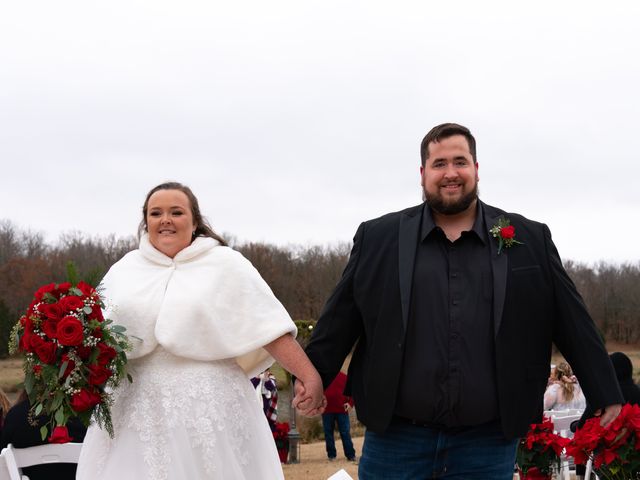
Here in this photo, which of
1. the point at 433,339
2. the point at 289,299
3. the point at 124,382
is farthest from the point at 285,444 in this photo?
the point at 289,299

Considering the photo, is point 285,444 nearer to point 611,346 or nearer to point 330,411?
point 330,411

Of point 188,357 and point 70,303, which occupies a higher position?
point 70,303

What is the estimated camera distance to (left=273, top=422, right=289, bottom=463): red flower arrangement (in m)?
15.1

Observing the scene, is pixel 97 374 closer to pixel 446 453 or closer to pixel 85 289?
pixel 85 289

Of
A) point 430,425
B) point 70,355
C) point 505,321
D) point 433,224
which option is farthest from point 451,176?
point 70,355

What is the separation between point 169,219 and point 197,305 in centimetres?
53

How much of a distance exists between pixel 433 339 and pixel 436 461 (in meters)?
0.56

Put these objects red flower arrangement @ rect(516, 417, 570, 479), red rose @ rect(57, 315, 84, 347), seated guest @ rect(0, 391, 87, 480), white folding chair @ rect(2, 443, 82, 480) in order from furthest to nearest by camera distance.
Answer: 1. red flower arrangement @ rect(516, 417, 570, 479)
2. seated guest @ rect(0, 391, 87, 480)
3. white folding chair @ rect(2, 443, 82, 480)
4. red rose @ rect(57, 315, 84, 347)

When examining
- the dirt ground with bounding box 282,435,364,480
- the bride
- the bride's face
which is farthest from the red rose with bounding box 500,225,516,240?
the dirt ground with bounding box 282,435,364,480

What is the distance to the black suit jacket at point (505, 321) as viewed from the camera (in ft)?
13.4

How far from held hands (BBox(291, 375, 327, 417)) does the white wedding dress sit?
1.69 feet

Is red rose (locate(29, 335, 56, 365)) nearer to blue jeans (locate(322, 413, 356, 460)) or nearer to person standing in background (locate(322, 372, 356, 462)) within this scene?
person standing in background (locate(322, 372, 356, 462))

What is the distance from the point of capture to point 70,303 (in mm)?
4543

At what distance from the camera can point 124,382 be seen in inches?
193
